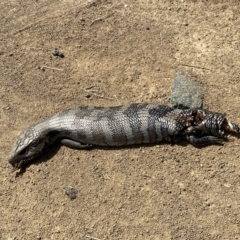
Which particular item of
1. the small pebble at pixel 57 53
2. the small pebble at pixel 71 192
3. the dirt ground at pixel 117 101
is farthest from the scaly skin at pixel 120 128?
the small pebble at pixel 57 53

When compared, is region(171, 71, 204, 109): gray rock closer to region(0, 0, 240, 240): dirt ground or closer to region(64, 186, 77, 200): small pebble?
region(0, 0, 240, 240): dirt ground

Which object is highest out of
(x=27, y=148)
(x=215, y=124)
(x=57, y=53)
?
(x=57, y=53)

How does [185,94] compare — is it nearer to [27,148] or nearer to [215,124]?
[215,124]

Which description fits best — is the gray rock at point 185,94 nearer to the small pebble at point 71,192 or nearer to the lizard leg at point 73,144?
the lizard leg at point 73,144

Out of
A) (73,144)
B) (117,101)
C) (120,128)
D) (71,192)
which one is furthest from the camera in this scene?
(117,101)

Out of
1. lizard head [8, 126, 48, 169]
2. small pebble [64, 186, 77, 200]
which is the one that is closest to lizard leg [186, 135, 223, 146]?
small pebble [64, 186, 77, 200]

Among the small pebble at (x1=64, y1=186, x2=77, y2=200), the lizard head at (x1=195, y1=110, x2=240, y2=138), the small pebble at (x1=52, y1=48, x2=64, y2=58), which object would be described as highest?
the small pebble at (x1=52, y1=48, x2=64, y2=58)

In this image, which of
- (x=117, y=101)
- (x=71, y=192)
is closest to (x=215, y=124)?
(x=117, y=101)
